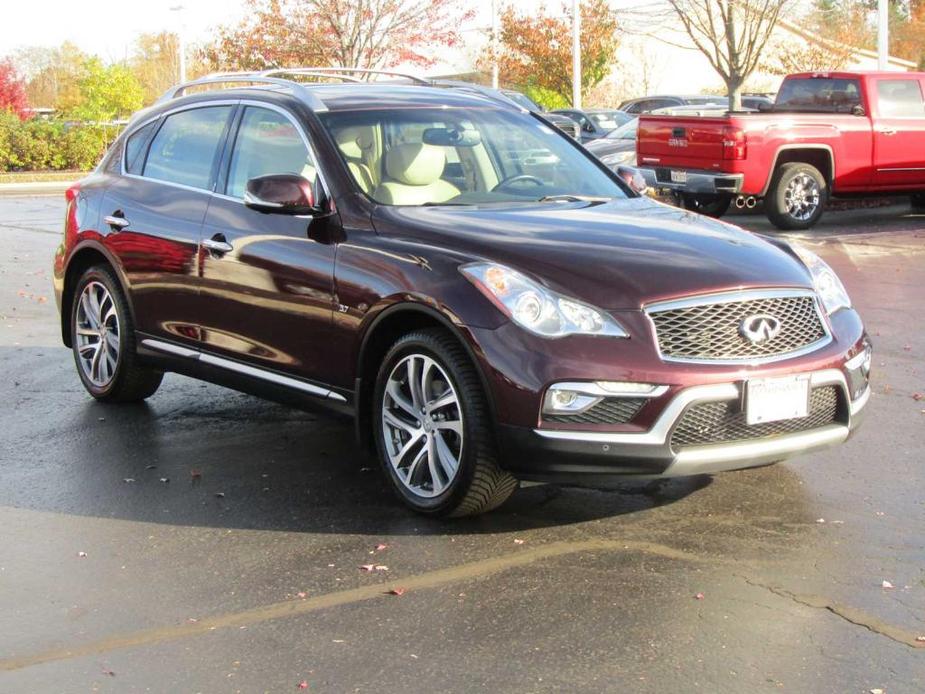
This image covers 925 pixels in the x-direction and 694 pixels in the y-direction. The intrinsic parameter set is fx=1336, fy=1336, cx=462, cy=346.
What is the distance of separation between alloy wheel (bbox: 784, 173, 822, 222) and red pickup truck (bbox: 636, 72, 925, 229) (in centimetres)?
1

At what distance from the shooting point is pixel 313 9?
32.6m

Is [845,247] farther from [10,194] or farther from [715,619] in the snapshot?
[10,194]

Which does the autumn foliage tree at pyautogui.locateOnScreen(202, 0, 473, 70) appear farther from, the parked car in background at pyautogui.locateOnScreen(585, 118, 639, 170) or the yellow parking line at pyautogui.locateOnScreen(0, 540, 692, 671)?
the yellow parking line at pyautogui.locateOnScreen(0, 540, 692, 671)

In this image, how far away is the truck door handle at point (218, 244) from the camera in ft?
20.8

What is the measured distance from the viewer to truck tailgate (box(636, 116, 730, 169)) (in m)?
16.0

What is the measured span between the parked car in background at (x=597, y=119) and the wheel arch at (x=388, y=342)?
2272 cm

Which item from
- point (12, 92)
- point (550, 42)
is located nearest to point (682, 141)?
point (12, 92)

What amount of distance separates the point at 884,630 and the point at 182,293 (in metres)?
3.87

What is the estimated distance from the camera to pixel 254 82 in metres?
7.02

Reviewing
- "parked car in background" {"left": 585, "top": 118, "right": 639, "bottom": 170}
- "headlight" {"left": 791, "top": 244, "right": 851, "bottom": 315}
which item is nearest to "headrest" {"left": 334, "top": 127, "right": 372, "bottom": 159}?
"headlight" {"left": 791, "top": 244, "right": 851, "bottom": 315}

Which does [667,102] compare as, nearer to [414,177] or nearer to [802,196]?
[802,196]

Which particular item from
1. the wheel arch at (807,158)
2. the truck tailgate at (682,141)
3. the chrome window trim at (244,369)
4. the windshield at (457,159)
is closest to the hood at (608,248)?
the windshield at (457,159)

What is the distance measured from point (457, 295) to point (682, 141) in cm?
1182

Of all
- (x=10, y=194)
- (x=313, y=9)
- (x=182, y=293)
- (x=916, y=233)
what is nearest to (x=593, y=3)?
(x=313, y=9)
